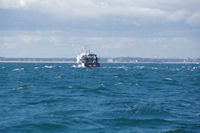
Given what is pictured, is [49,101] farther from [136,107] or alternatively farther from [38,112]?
[136,107]

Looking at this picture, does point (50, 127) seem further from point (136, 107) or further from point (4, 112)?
point (136, 107)

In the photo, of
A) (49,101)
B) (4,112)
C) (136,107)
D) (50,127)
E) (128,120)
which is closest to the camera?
(50,127)

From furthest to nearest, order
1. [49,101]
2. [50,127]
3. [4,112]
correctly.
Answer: [49,101]
[4,112]
[50,127]

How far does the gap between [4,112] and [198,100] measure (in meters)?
17.2

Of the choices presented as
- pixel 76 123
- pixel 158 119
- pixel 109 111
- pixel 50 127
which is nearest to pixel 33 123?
pixel 50 127

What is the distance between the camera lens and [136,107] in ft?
69.6

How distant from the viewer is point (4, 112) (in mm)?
19219

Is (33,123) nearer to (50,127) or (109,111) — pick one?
(50,127)

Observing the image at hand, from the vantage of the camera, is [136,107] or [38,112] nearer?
[38,112]

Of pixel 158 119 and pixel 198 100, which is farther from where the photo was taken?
pixel 198 100

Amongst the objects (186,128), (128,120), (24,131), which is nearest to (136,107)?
(128,120)

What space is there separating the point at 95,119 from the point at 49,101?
8246 mm

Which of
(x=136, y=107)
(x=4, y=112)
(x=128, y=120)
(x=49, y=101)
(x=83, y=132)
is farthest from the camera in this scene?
(x=49, y=101)

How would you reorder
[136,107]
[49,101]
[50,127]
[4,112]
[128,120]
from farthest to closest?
[49,101]
[136,107]
[4,112]
[128,120]
[50,127]
